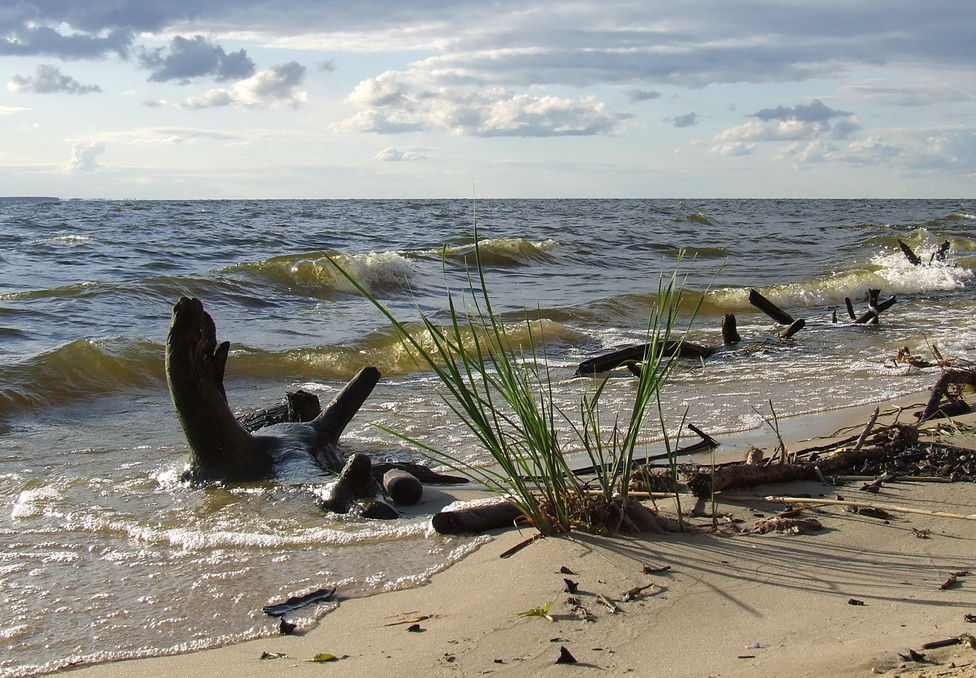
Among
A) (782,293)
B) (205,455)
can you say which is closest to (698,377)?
(205,455)

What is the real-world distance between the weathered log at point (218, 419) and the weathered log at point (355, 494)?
62 centimetres

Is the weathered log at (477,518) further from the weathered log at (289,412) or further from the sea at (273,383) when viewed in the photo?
the weathered log at (289,412)

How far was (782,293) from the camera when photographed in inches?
605

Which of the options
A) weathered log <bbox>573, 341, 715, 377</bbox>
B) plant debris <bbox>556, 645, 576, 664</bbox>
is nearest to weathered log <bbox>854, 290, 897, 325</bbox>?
weathered log <bbox>573, 341, 715, 377</bbox>

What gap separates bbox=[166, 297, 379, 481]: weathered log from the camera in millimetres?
4297

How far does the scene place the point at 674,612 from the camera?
2.60m

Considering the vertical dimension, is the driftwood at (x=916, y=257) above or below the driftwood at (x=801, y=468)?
above

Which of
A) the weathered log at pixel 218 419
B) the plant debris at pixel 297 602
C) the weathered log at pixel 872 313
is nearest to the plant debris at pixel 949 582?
the plant debris at pixel 297 602

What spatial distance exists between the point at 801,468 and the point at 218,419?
2.86 meters

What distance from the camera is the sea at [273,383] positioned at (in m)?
3.33

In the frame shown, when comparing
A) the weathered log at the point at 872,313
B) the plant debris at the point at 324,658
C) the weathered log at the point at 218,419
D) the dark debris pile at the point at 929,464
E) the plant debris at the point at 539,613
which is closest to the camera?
the plant debris at the point at 324,658

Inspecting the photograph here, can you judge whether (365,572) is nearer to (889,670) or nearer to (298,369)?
(889,670)

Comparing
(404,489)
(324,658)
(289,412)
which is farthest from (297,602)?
(289,412)

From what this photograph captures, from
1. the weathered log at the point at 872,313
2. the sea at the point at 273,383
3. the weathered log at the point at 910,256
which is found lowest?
the sea at the point at 273,383
